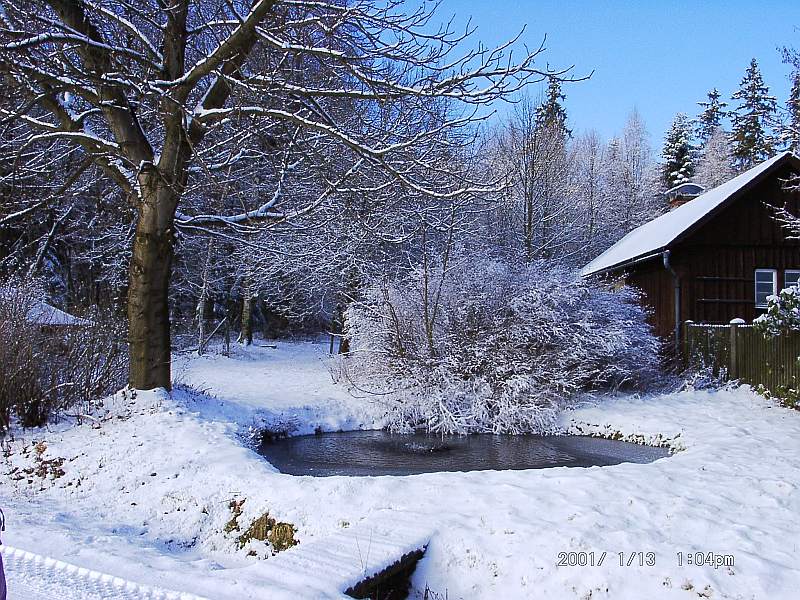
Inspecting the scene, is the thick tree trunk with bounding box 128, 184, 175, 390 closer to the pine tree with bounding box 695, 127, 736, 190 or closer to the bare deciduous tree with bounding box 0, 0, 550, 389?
the bare deciduous tree with bounding box 0, 0, 550, 389

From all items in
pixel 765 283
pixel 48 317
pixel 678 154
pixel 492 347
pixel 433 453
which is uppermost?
pixel 678 154

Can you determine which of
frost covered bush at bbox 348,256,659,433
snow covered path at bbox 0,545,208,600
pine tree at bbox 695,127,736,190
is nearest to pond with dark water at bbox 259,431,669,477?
frost covered bush at bbox 348,256,659,433

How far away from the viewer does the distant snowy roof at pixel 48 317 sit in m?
11.1

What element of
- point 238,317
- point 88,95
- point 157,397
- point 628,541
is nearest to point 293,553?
point 628,541

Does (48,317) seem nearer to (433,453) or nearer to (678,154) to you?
(433,453)

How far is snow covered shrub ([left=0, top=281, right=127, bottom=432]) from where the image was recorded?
9820 millimetres

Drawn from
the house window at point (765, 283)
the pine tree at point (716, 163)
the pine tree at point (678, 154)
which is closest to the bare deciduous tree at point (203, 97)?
the house window at point (765, 283)

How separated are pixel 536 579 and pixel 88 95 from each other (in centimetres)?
891

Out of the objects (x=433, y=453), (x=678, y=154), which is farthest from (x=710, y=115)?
(x=433, y=453)

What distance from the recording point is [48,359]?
10.5 metres

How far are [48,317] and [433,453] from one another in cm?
679

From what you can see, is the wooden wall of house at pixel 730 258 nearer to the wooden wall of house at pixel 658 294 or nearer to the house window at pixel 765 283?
the house window at pixel 765 283

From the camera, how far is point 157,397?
10.5 metres

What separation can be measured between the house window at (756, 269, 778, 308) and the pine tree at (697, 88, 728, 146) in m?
35.2
